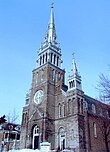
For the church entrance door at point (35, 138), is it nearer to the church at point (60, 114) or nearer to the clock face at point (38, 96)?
the church at point (60, 114)

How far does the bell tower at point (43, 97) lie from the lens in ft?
125

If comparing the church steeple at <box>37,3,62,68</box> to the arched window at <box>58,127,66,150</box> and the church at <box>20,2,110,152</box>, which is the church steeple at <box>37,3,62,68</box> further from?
the arched window at <box>58,127,66,150</box>

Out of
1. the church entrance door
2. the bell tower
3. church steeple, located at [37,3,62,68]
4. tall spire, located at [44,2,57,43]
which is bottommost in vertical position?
the church entrance door

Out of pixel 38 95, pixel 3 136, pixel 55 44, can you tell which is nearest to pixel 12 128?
pixel 3 136

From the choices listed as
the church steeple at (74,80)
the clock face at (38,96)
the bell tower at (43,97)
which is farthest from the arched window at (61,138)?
the church steeple at (74,80)

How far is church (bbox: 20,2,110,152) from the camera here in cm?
3544

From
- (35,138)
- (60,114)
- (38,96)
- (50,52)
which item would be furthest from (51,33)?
(35,138)

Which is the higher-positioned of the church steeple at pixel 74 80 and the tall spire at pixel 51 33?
the tall spire at pixel 51 33

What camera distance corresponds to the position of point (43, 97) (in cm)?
4147

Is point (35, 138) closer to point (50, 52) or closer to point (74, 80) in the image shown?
point (74, 80)

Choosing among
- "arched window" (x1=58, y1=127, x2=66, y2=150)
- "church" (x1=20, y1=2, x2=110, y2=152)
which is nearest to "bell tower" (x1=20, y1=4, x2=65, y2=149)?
"church" (x1=20, y1=2, x2=110, y2=152)

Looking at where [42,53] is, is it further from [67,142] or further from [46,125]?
[67,142]

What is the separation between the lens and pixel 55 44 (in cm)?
5212

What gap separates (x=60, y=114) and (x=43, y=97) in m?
5.21
